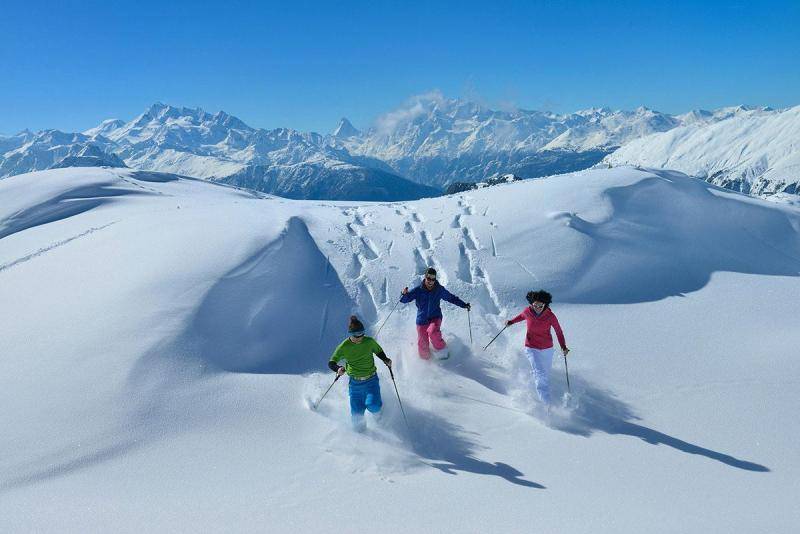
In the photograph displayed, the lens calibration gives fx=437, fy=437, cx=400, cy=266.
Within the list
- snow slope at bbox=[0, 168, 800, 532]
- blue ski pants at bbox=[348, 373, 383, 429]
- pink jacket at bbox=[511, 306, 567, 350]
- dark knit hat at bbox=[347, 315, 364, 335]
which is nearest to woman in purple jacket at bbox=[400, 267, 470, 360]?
snow slope at bbox=[0, 168, 800, 532]

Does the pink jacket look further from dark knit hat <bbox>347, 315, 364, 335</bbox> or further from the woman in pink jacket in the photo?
dark knit hat <bbox>347, 315, 364, 335</bbox>

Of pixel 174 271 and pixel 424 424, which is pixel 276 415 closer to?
pixel 424 424

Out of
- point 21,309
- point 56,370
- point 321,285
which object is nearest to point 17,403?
point 56,370

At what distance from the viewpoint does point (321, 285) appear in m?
11.8

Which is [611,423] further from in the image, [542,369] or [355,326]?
[355,326]

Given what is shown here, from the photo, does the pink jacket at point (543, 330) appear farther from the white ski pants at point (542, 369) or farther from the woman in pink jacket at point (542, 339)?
the white ski pants at point (542, 369)

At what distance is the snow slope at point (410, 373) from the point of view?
18.2 feet

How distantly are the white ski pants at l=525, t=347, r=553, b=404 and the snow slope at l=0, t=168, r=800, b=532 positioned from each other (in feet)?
1.09

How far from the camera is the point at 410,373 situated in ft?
29.9

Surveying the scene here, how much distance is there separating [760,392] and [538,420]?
13.7 feet

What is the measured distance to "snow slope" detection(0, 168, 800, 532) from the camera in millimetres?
5543

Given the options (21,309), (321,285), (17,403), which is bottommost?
(17,403)

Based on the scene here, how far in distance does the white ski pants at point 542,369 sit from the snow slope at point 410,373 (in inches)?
13.1

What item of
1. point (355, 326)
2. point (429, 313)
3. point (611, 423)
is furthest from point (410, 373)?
point (611, 423)
